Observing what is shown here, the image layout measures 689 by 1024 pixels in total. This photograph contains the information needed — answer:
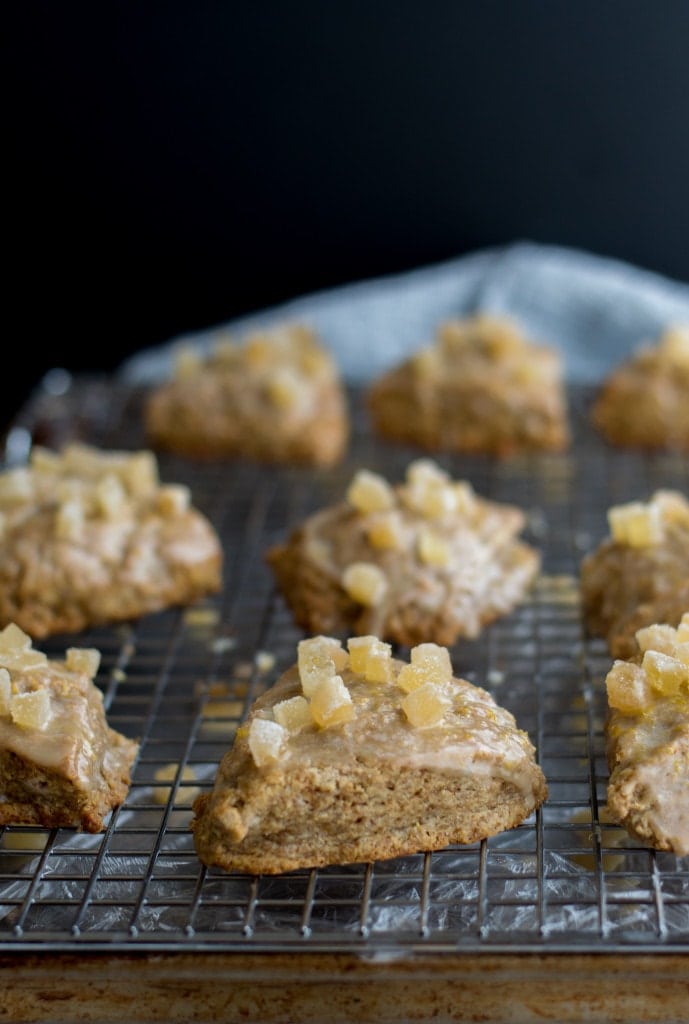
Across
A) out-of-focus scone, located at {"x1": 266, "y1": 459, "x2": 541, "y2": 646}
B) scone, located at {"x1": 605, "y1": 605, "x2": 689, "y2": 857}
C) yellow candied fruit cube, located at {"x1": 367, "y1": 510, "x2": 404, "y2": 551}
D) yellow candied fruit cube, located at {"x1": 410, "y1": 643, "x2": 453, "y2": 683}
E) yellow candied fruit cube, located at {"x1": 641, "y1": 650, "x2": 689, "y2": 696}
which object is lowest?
out-of-focus scone, located at {"x1": 266, "y1": 459, "x2": 541, "y2": 646}

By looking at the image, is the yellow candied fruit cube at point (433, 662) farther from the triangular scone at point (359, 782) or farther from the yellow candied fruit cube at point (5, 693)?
the yellow candied fruit cube at point (5, 693)

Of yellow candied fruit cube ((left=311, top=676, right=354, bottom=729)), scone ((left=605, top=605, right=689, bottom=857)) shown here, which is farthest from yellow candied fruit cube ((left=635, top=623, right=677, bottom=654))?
yellow candied fruit cube ((left=311, top=676, right=354, bottom=729))

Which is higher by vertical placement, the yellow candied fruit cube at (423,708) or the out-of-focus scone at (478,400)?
the yellow candied fruit cube at (423,708)

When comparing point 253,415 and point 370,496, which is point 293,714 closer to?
point 370,496

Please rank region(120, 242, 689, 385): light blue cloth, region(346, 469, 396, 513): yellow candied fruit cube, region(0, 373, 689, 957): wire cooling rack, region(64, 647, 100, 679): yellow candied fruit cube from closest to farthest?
region(0, 373, 689, 957): wire cooling rack, region(64, 647, 100, 679): yellow candied fruit cube, region(346, 469, 396, 513): yellow candied fruit cube, region(120, 242, 689, 385): light blue cloth

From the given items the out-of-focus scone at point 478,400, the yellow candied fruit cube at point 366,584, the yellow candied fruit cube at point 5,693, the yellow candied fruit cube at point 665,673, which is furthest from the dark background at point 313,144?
the yellow candied fruit cube at point 5,693

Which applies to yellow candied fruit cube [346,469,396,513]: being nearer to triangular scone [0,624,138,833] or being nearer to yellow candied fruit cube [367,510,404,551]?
yellow candied fruit cube [367,510,404,551]

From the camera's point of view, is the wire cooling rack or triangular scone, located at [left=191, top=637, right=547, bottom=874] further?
triangular scone, located at [left=191, top=637, right=547, bottom=874]
